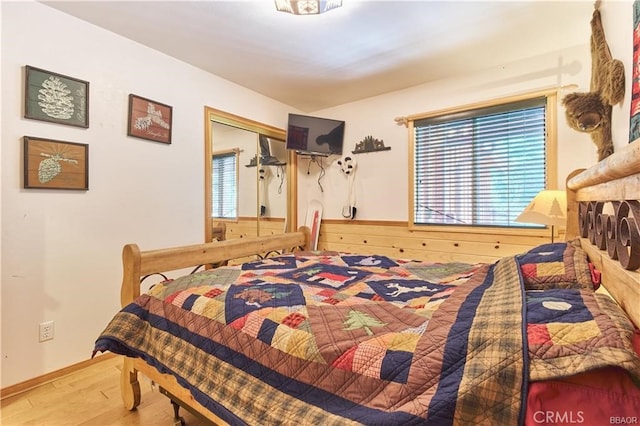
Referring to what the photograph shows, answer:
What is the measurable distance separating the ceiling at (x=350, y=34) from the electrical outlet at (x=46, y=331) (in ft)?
6.86

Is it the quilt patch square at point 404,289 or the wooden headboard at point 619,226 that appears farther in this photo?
the quilt patch square at point 404,289

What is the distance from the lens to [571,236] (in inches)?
65.4

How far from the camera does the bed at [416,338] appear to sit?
64cm

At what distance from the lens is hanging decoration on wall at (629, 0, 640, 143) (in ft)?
3.71

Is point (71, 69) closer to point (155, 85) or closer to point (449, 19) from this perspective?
point (155, 85)

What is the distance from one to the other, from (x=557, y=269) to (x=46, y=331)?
2.87 metres

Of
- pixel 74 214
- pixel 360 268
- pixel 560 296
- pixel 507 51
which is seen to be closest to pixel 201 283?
pixel 360 268

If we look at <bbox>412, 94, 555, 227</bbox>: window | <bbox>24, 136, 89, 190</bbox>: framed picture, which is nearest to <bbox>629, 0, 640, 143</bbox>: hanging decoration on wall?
<bbox>412, 94, 555, 227</bbox>: window

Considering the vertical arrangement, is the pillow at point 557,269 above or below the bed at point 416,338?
above

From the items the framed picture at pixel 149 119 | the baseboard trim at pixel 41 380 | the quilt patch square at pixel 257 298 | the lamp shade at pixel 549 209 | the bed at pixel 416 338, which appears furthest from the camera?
A: the framed picture at pixel 149 119

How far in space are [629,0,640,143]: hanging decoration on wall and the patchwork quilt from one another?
0.56m

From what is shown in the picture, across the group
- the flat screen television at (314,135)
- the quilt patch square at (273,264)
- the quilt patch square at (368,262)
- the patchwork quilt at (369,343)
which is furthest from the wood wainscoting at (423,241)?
Result: the quilt patch square at (273,264)

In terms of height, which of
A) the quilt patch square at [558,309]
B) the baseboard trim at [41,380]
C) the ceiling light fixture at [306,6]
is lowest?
the baseboard trim at [41,380]

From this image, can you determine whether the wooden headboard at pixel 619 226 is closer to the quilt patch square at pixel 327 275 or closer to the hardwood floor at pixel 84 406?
the quilt patch square at pixel 327 275
